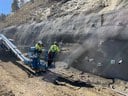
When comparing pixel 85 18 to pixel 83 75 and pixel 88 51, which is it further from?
pixel 83 75

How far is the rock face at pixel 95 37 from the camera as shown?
61.6 feet

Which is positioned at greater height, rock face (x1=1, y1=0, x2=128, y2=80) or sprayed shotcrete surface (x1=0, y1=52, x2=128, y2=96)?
rock face (x1=1, y1=0, x2=128, y2=80)

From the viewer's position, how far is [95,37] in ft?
70.9

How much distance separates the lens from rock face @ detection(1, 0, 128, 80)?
18766 millimetres

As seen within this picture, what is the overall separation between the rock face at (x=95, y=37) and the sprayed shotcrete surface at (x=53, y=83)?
753 mm

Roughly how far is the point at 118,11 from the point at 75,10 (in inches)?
319

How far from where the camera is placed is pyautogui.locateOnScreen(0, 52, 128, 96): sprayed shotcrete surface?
15.4 meters

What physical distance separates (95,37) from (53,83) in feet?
16.9

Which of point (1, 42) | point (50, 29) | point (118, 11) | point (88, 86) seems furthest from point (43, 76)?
point (50, 29)

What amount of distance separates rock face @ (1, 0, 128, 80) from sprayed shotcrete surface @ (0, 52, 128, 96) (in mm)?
753

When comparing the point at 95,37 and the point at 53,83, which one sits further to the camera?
the point at 95,37

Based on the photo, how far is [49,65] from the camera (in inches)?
827

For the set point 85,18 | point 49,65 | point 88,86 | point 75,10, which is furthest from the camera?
point 75,10

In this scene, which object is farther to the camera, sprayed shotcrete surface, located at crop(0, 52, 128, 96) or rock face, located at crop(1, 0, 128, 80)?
rock face, located at crop(1, 0, 128, 80)
